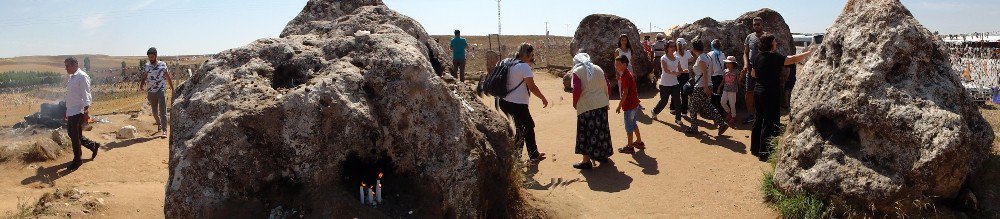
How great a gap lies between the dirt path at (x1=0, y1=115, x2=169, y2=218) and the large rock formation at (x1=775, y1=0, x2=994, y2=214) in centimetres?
592

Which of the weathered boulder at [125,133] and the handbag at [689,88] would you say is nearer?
the handbag at [689,88]

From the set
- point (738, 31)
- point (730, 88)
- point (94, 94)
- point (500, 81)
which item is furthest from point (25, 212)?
point (94, 94)

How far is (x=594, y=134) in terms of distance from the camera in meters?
7.34

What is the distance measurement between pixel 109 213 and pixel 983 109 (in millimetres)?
11852

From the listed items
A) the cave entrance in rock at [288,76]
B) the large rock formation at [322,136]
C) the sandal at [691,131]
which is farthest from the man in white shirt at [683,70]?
the cave entrance in rock at [288,76]

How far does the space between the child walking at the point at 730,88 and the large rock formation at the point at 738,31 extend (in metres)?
3.46

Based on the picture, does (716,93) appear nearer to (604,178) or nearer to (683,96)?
(683,96)

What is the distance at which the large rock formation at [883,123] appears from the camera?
515cm

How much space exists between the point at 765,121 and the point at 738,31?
646 centimetres

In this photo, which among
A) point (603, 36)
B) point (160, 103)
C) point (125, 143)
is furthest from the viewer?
point (603, 36)

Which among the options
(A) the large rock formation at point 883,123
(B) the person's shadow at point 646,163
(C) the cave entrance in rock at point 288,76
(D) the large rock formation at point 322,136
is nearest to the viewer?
(D) the large rock formation at point 322,136

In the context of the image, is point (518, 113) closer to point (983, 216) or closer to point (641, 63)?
point (983, 216)

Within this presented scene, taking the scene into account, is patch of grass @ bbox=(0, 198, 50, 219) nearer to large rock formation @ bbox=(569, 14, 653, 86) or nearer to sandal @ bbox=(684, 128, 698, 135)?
sandal @ bbox=(684, 128, 698, 135)

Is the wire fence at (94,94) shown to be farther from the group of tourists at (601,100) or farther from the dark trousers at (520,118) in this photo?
the group of tourists at (601,100)
